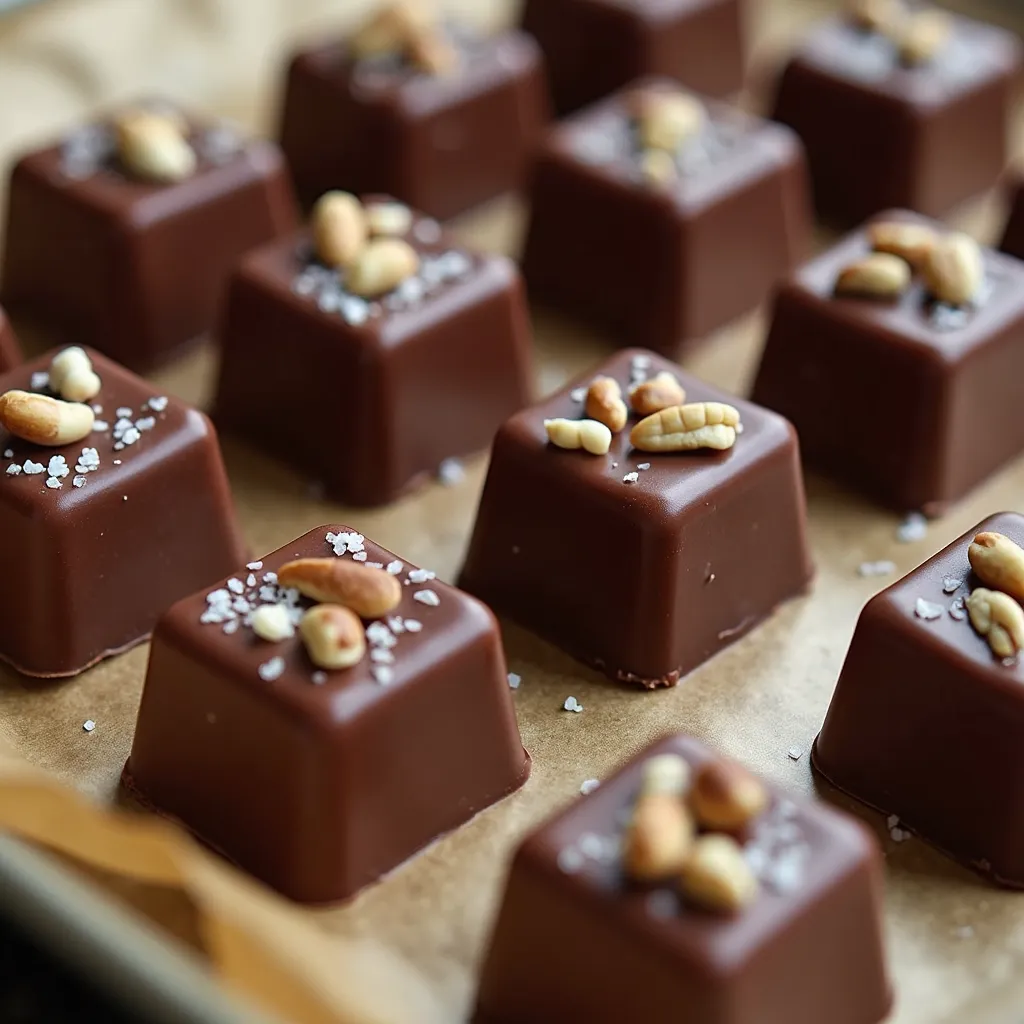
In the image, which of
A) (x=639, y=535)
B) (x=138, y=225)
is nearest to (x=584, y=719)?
(x=639, y=535)

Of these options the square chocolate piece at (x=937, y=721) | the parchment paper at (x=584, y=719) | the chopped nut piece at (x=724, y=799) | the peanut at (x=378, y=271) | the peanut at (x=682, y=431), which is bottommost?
the parchment paper at (x=584, y=719)

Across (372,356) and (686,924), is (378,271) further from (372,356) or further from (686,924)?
(686,924)

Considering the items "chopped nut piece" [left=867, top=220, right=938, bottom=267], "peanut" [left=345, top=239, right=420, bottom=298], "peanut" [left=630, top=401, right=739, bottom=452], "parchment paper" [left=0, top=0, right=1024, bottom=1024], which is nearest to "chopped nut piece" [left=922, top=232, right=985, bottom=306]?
"chopped nut piece" [left=867, top=220, right=938, bottom=267]

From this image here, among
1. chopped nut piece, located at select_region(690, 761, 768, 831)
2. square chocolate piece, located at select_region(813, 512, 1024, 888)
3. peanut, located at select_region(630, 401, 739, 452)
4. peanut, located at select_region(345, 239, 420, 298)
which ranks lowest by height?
square chocolate piece, located at select_region(813, 512, 1024, 888)

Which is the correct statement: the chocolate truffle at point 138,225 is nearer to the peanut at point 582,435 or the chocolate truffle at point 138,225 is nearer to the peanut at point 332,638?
the peanut at point 582,435

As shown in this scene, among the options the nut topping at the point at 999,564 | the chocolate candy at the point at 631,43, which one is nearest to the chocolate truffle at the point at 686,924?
the nut topping at the point at 999,564

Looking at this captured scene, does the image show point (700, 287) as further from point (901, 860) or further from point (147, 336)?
point (901, 860)

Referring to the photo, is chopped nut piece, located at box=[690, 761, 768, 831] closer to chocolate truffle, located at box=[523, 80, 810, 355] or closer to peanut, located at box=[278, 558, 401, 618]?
peanut, located at box=[278, 558, 401, 618]
